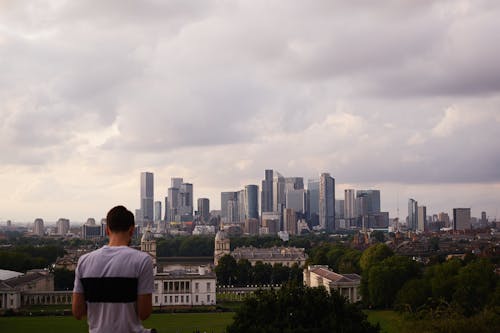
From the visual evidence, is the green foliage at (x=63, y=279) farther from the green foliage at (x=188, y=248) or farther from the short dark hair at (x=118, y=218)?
the short dark hair at (x=118, y=218)

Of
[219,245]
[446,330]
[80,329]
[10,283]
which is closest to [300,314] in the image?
[446,330]

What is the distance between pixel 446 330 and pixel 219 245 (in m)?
98.9

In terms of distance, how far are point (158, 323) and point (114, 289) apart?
5620 cm

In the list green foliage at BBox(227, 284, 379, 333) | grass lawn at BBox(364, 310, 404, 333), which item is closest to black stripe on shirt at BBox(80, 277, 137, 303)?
green foliage at BBox(227, 284, 379, 333)

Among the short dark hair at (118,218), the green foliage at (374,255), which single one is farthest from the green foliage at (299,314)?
the green foliage at (374,255)

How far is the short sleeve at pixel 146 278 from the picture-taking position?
773 cm

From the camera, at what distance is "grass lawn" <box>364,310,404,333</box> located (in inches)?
2040

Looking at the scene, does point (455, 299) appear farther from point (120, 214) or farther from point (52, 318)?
point (120, 214)

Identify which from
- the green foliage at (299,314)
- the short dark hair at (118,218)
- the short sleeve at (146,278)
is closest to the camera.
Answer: the short sleeve at (146,278)

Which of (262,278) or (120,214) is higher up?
(120,214)

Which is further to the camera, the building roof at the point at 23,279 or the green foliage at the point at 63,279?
the green foliage at the point at 63,279

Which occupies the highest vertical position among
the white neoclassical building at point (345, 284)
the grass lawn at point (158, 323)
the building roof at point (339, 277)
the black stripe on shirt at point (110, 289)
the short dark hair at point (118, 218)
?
the short dark hair at point (118, 218)

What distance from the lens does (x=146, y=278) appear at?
7750mm

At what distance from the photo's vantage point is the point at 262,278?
106500 millimetres
